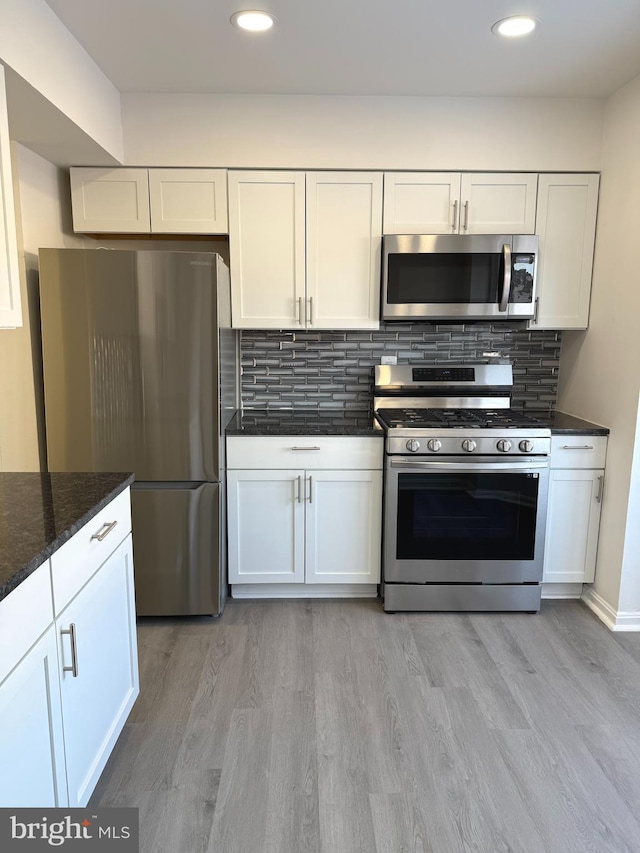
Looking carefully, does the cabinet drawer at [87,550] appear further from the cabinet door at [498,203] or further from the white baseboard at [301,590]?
the cabinet door at [498,203]

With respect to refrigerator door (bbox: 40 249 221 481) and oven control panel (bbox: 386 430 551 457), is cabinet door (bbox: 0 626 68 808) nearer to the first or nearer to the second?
refrigerator door (bbox: 40 249 221 481)

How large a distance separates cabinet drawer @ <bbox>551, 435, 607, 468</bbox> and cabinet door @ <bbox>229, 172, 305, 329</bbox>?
1433 millimetres

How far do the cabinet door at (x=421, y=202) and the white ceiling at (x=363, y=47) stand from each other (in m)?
0.38

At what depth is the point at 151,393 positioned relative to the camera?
2.50 metres

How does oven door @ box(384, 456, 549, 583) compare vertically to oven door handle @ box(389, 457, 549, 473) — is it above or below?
below

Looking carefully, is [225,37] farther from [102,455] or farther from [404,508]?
[404,508]

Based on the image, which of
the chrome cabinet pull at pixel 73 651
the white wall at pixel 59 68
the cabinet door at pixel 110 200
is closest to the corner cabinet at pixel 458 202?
the cabinet door at pixel 110 200

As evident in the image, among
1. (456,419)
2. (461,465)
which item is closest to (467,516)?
(461,465)

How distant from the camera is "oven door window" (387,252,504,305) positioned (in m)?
2.82

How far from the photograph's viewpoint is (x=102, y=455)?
254 cm

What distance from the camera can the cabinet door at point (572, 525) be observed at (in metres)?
2.81

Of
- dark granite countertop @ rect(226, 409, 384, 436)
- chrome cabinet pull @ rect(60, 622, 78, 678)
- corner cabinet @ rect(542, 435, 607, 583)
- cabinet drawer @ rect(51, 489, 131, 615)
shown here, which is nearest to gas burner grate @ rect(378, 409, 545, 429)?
dark granite countertop @ rect(226, 409, 384, 436)

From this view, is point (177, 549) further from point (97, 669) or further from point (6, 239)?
point (6, 239)

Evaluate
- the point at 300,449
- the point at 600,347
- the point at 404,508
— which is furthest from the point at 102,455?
the point at 600,347
